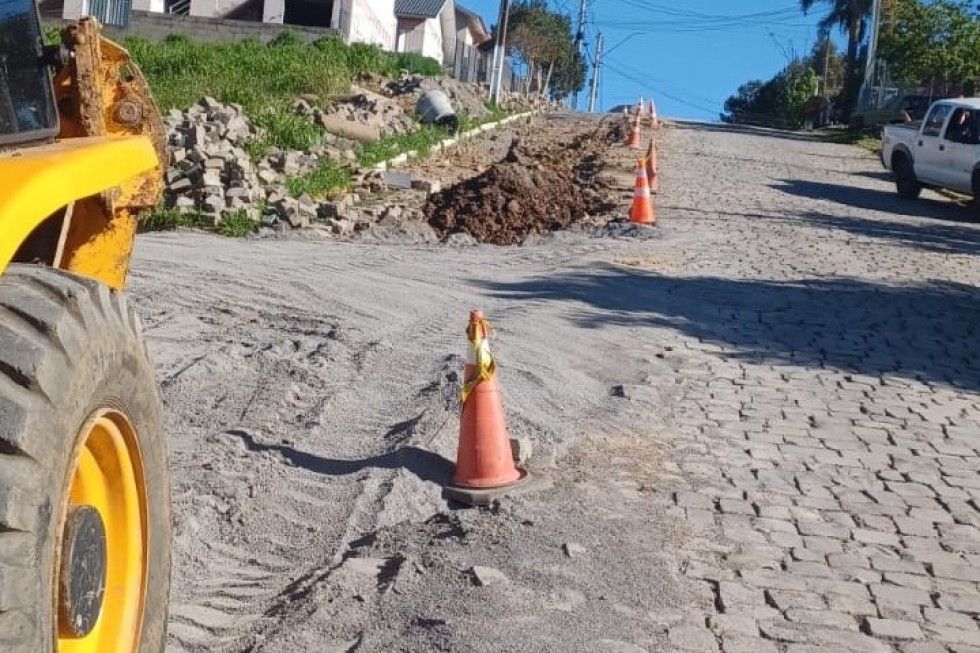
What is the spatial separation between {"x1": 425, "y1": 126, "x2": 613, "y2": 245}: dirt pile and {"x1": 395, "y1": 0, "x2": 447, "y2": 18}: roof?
135 feet

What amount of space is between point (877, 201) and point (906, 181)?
187 centimetres

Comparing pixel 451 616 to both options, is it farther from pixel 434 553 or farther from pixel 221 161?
pixel 221 161

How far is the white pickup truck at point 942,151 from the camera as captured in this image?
2209 cm

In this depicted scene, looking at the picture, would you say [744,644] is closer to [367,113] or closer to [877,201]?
[877,201]

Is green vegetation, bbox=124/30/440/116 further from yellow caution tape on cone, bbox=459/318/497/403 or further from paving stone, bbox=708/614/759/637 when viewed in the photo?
paving stone, bbox=708/614/759/637

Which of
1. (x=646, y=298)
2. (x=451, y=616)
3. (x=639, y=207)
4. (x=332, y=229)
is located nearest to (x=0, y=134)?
(x=451, y=616)

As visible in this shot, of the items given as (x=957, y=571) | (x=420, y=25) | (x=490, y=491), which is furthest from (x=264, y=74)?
(x=420, y=25)

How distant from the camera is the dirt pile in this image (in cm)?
1619

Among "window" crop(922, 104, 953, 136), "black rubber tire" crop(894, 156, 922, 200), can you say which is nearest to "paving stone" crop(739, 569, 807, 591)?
"window" crop(922, 104, 953, 136)

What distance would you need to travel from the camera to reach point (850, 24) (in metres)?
63.9

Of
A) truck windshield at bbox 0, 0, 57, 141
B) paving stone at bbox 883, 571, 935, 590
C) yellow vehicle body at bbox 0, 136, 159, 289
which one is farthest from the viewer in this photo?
paving stone at bbox 883, 571, 935, 590

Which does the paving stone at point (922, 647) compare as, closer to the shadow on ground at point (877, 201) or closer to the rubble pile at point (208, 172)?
the rubble pile at point (208, 172)

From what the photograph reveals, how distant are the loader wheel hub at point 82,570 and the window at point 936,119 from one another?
2205cm

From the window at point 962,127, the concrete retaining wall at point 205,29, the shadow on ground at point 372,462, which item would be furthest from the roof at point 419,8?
the shadow on ground at point 372,462
